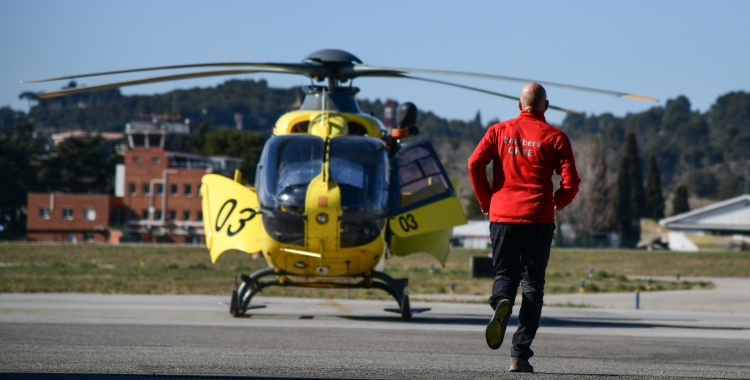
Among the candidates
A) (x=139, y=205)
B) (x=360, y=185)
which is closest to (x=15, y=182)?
(x=139, y=205)

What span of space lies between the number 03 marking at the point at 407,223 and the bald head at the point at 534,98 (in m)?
7.98

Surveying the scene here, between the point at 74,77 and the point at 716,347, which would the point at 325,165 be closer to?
the point at 74,77

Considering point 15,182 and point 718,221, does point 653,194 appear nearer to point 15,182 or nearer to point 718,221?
point 718,221

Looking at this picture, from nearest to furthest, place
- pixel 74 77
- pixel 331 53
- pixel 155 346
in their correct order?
pixel 155 346 < pixel 74 77 < pixel 331 53

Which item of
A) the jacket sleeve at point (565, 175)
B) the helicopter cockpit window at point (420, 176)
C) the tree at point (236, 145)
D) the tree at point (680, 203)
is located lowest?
the jacket sleeve at point (565, 175)

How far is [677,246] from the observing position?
89.8 metres

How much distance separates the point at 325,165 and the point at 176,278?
19270mm

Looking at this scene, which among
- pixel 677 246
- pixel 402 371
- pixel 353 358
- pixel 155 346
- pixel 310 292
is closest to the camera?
pixel 402 371

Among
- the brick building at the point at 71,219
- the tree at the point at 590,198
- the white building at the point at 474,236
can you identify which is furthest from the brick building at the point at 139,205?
the tree at the point at 590,198

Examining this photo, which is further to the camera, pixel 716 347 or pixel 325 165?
pixel 325 165

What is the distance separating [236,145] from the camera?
132m

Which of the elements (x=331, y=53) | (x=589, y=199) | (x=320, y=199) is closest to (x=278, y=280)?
(x=320, y=199)

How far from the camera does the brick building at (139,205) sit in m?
94.3

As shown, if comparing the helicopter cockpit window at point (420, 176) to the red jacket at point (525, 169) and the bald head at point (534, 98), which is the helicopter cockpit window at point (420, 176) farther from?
the red jacket at point (525, 169)
